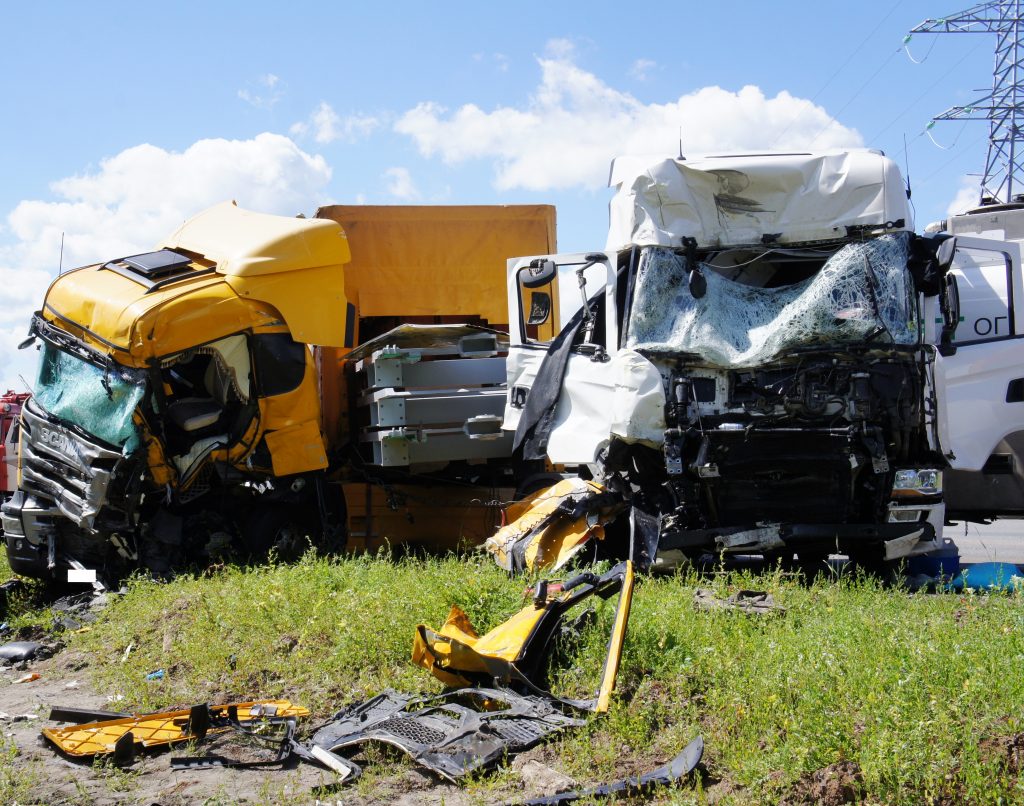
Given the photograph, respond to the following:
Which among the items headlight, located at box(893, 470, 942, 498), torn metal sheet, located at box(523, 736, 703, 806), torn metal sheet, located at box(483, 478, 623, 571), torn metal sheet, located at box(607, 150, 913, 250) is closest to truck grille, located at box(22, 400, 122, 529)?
torn metal sheet, located at box(483, 478, 623, 571)

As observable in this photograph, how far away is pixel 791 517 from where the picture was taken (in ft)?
23.1

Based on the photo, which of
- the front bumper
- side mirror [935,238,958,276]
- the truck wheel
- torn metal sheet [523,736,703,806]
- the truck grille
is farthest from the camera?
the truck wheel

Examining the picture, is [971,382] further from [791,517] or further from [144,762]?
[144,762]

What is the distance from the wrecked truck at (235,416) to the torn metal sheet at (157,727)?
3.75m

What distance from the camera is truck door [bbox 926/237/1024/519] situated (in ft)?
25.9

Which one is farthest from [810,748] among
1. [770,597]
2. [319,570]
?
[319,570]

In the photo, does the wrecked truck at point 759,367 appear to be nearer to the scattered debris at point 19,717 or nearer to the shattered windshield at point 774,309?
the shattered windshield at point 774,309

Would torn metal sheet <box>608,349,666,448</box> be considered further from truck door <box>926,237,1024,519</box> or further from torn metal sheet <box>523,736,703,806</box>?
torn metal sheet <box>523,736,703,806</box>

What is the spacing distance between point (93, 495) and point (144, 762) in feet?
14.3

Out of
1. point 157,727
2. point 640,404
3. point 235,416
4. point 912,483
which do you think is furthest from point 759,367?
point 235,416

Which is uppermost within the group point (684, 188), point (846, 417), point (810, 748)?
point (684, 188)

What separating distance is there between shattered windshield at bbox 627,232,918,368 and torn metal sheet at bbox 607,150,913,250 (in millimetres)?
219

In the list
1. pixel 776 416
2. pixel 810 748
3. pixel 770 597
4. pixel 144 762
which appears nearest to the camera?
pixel 810 748

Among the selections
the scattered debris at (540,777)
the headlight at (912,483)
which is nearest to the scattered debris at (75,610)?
the scattered debris at (540,777)
